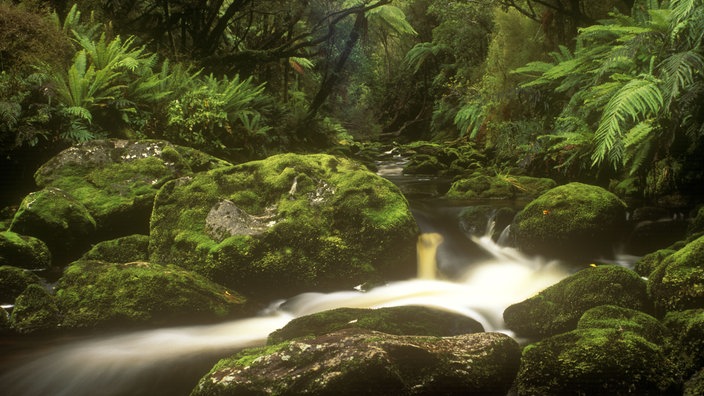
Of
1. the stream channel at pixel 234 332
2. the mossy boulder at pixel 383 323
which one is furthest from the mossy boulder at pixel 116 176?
the mossy boulder at pixel 383 323

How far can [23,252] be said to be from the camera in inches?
182

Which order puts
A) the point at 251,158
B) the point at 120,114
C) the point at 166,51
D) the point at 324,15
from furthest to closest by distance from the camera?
the point at 324,15, the point at 166,51, the point at 251,158, the point at 120,114

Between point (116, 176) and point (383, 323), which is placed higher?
point (116, 176)

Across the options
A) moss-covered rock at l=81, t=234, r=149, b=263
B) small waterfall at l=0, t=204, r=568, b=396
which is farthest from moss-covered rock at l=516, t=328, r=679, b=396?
moss-covered rock at l=81, t=234, r=149, b=263

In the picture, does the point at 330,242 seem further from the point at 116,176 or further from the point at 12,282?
the point at 116,176

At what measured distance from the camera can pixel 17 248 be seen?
4.62m

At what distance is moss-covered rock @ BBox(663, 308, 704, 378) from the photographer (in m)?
2.73

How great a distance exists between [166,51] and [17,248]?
638 centimetres

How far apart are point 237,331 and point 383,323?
1.23 metres

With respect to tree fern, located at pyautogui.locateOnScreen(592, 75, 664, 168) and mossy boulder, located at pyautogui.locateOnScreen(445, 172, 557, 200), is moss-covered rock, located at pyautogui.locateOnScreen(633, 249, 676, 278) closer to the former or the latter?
tree fern, located at pyautogui.locateOnScreen(592, 75, 664, 168)

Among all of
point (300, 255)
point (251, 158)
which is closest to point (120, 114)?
point (251, 158)

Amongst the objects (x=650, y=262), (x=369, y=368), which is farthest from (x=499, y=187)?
(x=369, y=368)

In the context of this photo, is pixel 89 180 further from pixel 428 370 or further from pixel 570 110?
pixel 570 110

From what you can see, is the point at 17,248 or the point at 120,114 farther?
the point at 120,114
